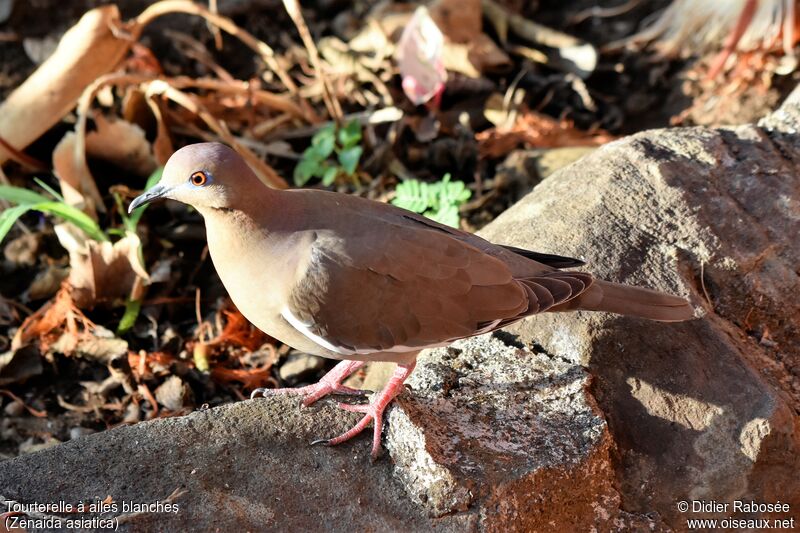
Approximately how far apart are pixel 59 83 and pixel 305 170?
4.00ft

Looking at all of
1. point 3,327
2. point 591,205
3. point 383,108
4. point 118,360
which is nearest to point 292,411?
point 118,360

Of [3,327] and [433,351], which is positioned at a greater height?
[433,351]

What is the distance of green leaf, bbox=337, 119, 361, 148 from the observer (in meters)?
4.02

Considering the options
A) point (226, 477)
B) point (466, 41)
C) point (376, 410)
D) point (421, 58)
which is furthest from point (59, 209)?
point (466, 41)

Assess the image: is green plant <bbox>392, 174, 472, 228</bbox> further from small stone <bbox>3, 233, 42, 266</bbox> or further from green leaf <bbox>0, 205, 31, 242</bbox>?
small stone <bbox>3, 233, 42, 266</bbox>

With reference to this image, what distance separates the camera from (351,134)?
4.03 metres

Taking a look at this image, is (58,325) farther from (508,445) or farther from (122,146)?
(508,445)

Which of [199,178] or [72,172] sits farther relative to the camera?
[72,172]

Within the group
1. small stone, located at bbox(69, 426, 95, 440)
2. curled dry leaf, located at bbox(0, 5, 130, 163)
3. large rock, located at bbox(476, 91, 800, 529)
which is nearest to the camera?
large rock, located at bbox(476, 91, 800, 529)

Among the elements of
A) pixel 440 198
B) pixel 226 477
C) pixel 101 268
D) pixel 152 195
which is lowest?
pixel 101 268

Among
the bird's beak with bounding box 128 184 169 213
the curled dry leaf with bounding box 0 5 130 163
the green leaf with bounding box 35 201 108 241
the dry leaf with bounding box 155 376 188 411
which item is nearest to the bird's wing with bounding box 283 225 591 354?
the bird's beak with bounding box 128 184 169 213

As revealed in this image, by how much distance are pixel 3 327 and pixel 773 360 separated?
3.04 metres

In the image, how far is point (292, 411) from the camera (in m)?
2.50

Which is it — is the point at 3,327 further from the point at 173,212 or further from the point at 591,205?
the point at 591,205
